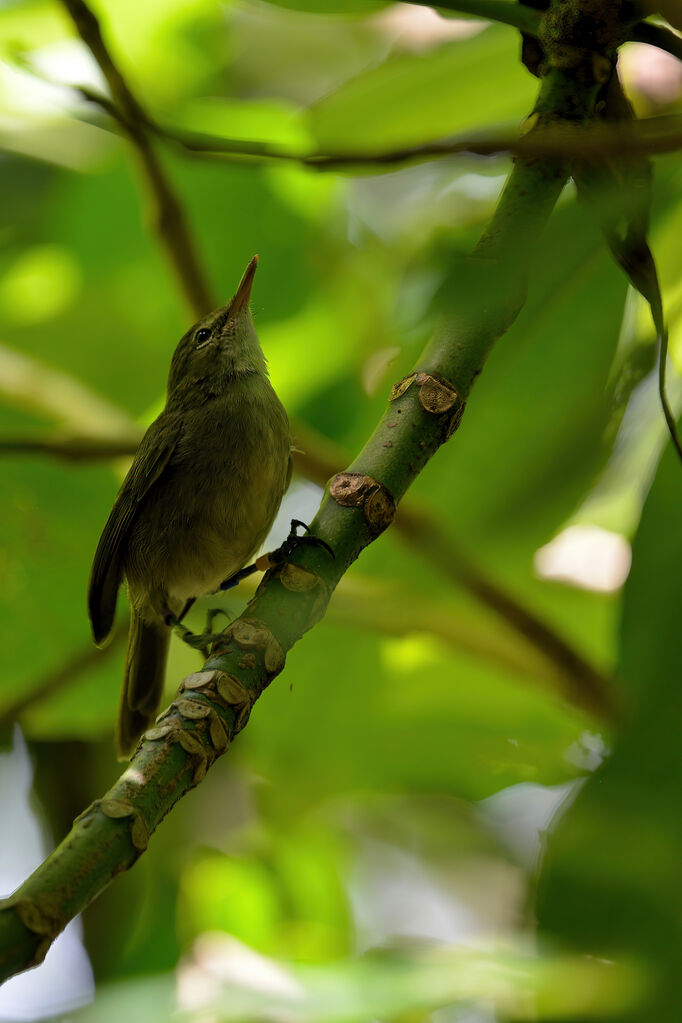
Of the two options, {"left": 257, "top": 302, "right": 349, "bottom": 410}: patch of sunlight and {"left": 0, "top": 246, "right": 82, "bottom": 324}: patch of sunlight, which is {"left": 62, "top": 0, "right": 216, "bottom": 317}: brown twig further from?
{"left": 0, "top": 246, "right": 82, "bottom": 324}: patch of sunlight

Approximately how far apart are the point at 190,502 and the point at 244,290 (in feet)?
1.95

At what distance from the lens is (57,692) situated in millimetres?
2836

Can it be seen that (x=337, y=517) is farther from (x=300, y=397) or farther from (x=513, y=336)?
(x=300, y=397)

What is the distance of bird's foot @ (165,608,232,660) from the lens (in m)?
2.33

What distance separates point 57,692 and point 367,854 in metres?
1.93

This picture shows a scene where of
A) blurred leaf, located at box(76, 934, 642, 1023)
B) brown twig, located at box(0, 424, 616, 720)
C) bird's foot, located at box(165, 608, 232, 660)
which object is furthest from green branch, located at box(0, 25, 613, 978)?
brown twig, located at box(0, 424, 616, 720)

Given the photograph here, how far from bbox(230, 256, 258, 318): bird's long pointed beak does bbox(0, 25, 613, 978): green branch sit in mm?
1472

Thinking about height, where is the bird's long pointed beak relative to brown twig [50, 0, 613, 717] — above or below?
above

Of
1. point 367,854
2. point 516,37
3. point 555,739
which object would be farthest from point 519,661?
point 367,854

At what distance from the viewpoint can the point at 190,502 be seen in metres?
3.06

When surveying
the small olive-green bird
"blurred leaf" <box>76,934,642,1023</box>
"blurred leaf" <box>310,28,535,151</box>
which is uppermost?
"blurred leaf" <box>310,28,535,151</box>

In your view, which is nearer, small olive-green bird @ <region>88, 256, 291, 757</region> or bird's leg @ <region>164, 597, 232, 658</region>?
bird's leg @ <region>164, 597, 232, 658</region>

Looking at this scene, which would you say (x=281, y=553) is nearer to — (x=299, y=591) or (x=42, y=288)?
(x=299, y=591)

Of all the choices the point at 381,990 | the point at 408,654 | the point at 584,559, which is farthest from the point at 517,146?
the point at 408,654
